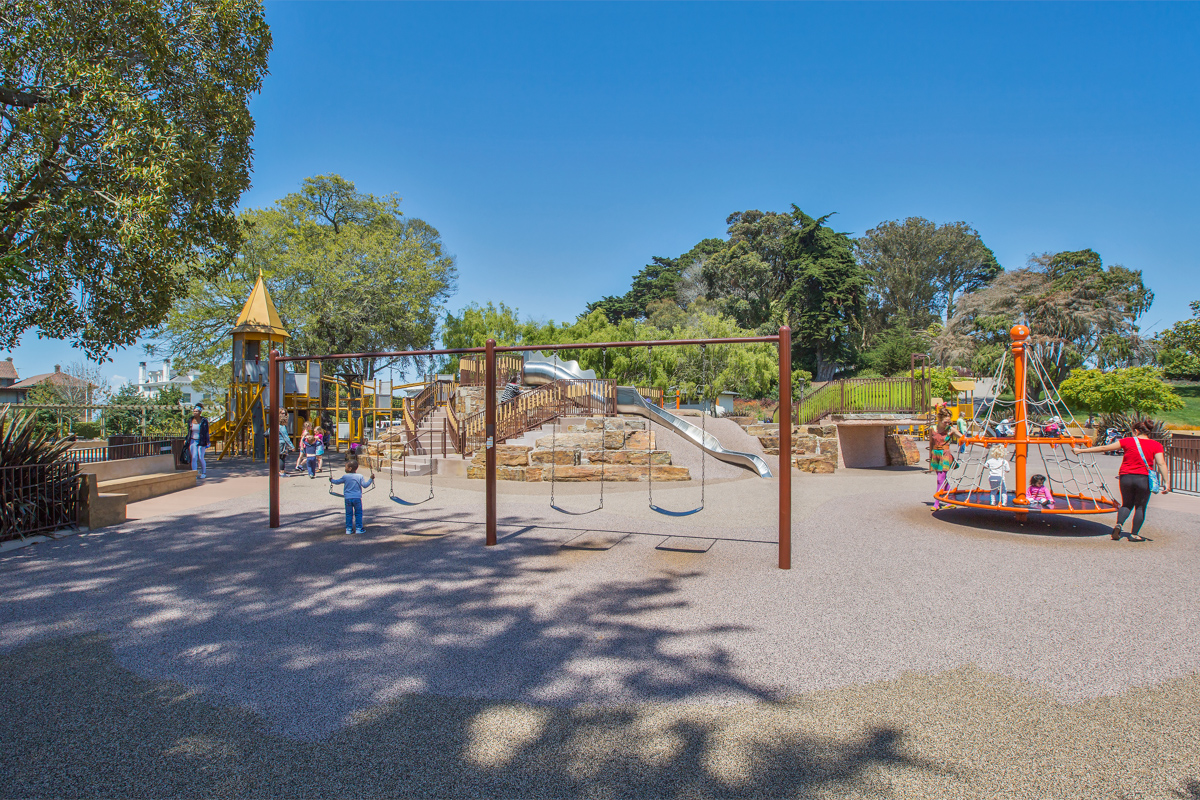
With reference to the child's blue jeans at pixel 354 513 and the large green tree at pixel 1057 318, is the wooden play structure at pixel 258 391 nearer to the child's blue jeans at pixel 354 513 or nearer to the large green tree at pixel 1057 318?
the child's blue jeans at pixel 354 513

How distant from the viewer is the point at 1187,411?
43.2 metres

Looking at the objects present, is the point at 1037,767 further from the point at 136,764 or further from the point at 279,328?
the point at 279,328

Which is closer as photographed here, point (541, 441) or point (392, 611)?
point (392, 611)

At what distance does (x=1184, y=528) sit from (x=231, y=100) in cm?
2070

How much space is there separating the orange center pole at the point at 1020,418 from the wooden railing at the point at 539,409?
9604 millimetres

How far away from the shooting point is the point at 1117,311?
1684 inches

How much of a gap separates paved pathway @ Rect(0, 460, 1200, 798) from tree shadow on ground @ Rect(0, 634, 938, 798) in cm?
2

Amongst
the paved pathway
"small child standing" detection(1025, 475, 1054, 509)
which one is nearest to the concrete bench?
the paved pathway

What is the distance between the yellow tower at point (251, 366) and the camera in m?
21.7

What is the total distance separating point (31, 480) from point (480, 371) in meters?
19.2

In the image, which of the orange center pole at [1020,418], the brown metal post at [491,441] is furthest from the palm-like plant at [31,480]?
the orange center pole at [1020,418]

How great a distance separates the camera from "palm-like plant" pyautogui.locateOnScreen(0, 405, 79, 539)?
8.13m

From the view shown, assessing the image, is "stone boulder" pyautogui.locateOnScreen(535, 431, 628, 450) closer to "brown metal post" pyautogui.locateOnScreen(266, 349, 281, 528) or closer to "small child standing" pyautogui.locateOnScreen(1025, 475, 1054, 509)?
"brown metal post" pyautogui.locateOnScreen(266, 349, 281, 528)

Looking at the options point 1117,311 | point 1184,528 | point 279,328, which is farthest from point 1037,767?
point 1117,311
